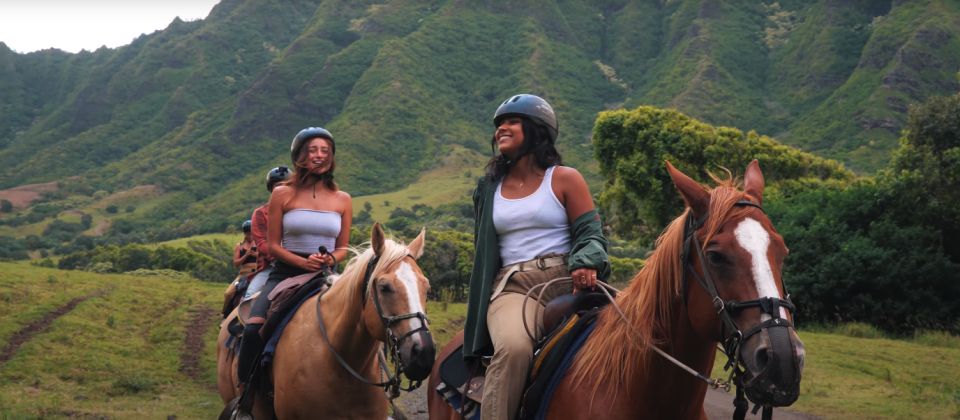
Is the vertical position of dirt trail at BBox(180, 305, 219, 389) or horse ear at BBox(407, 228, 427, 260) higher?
horse ear at BBox(407, 228, 427, 260)

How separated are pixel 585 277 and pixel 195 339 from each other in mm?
17186

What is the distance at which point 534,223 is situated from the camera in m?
4.73

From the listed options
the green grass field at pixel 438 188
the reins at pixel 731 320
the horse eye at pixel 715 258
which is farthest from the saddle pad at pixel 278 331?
the green grass field at pixel 438 188

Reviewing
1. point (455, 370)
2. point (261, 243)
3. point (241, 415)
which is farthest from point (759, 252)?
point (261, 243)

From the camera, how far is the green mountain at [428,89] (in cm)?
9425

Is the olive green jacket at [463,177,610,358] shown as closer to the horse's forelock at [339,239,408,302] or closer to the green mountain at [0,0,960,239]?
the horse's forelock at [339,239,408,302]

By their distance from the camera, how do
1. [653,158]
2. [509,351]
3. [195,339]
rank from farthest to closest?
[653,158] < [195,339] < [509,351]

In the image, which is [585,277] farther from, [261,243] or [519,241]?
[261,243]

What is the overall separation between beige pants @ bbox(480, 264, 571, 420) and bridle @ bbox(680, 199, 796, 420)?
104cm

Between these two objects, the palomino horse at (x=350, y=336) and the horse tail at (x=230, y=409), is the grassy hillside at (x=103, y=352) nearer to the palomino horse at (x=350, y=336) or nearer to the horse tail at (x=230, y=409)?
the horse tail at (x=230, y=409)

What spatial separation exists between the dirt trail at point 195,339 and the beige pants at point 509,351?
11747 mm

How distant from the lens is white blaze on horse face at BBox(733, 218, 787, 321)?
342cm

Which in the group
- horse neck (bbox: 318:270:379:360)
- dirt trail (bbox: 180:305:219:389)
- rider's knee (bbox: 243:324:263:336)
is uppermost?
horse neck (bbox: 318:270:379:360)

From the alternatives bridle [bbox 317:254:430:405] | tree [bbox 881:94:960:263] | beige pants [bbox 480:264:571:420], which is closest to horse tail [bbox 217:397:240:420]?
bridle [bbox 317:254:430:405]
